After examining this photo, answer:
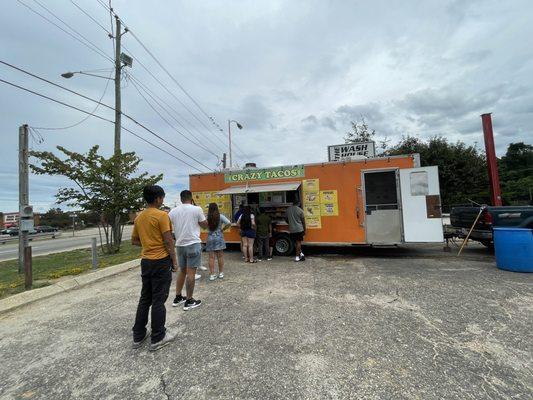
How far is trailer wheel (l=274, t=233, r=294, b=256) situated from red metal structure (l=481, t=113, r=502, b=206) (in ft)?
19.6

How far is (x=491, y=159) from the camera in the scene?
7.98m

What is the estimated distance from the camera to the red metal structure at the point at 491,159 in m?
7.91

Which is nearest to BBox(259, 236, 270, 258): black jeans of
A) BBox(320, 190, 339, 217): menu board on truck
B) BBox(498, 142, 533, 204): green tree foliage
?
BBox(320, 190, 339, 217): menu board on truck

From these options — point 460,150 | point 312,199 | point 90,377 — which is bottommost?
point 90,377

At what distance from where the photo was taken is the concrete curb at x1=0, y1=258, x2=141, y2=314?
5.05 m

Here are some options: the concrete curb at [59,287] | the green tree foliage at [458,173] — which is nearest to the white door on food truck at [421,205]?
the concrete curb at [59,287]

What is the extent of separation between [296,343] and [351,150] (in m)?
8.97

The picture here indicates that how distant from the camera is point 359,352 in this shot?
299 cm

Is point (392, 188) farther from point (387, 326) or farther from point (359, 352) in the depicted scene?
point (359, 352)

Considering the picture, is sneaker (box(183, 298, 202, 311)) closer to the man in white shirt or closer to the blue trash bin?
the man in white shirt

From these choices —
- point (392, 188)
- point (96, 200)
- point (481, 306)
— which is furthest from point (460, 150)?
point (96, 200)

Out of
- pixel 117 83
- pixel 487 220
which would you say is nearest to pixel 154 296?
pixel 487 220

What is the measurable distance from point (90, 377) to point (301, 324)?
241 centimetres

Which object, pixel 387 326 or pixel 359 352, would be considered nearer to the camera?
pixel 359 352
